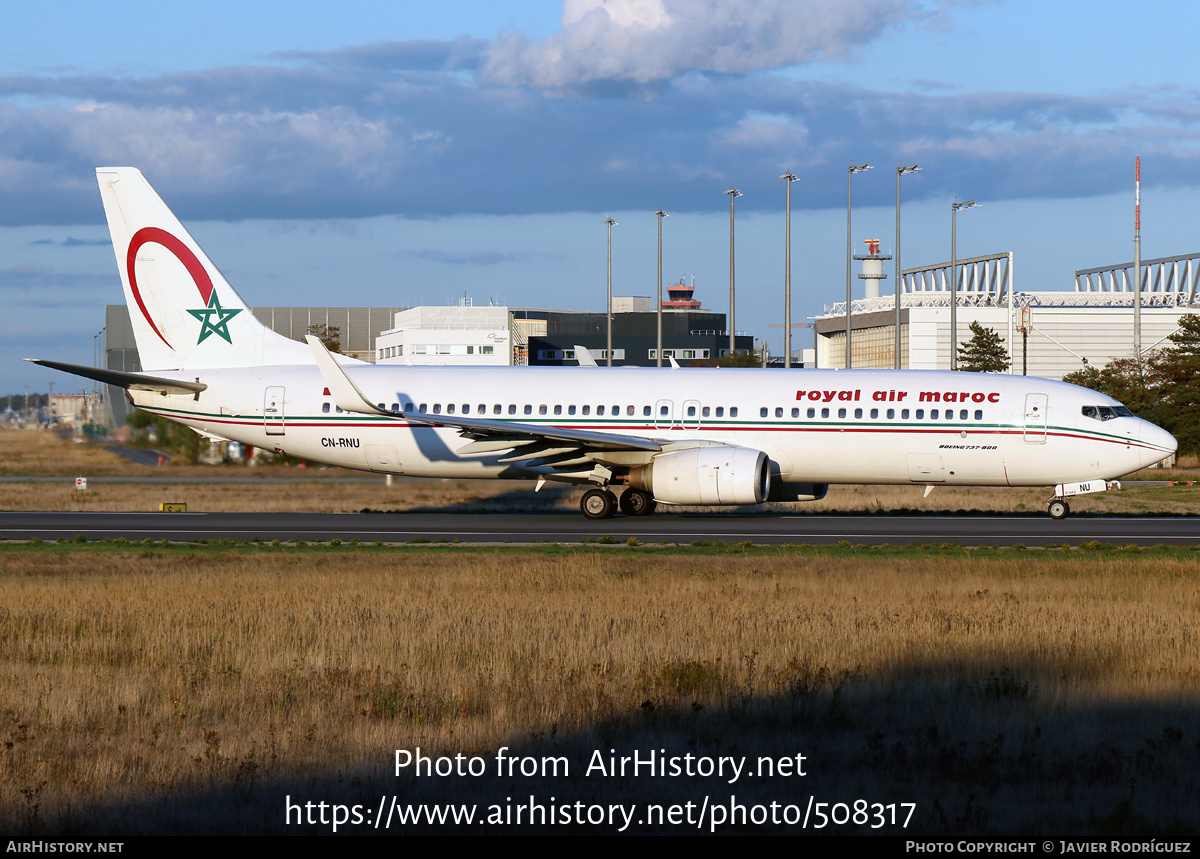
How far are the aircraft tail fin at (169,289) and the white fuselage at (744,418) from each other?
906 millimetres

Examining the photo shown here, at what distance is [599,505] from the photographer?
29.4 meters

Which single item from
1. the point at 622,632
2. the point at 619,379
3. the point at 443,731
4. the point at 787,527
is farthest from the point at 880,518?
the point at 443,731

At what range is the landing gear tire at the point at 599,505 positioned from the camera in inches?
1159

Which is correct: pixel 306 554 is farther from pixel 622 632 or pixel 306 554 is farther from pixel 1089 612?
pixel 1089 612

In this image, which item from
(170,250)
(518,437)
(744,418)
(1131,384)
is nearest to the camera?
→ (518,437)

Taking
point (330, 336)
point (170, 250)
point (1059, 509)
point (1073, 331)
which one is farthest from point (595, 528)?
point (1073, 331)

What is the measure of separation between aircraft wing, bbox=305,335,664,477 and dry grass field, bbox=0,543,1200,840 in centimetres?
911

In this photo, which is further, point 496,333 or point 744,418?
point 496,333

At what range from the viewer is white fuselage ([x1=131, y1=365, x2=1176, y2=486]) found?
28906 millimetres

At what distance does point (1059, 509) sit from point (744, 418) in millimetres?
7858

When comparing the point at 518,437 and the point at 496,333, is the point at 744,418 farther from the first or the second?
the point at 496,333

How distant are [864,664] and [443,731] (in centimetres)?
455

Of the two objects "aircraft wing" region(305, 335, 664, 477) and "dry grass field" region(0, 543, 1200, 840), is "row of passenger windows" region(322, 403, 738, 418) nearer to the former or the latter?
"aircraft wing" region(305, 335, 664, 477)

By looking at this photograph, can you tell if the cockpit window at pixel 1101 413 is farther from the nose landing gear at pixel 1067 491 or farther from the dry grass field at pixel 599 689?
the dry grass field at pixel 599 689
